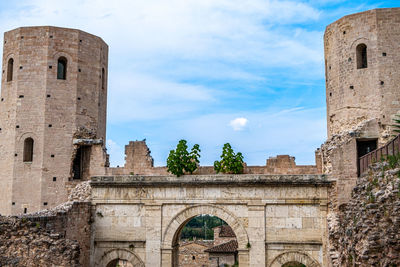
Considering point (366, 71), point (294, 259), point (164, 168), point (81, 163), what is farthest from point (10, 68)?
point (366, 71)

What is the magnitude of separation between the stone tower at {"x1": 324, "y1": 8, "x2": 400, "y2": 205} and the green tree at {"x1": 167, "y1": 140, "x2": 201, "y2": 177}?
16.1ft

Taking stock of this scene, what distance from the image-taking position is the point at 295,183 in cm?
1741

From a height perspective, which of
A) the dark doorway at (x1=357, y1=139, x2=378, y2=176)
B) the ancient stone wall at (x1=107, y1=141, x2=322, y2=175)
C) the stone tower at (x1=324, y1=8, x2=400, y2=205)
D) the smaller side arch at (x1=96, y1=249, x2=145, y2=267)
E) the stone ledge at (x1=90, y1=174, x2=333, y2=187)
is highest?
the stone tower at (x1=324, y1=8, x2=400, y2=205)

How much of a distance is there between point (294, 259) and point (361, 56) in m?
7.91

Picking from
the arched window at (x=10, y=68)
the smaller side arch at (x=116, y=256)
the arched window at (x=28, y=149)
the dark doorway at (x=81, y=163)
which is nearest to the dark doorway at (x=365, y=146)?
the smaller side arch at (x=116, y=256)

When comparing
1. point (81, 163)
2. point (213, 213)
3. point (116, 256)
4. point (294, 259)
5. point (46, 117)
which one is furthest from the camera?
point (81, 163)

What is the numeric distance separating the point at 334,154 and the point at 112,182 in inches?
317

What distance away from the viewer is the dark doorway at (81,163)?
20.5 metres

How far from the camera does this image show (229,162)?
1825cm

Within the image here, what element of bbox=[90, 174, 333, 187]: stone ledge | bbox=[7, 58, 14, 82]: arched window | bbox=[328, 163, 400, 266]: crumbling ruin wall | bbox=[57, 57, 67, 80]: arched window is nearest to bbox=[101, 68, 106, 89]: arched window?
bbox=[57, 57, 67, 80]: arched window

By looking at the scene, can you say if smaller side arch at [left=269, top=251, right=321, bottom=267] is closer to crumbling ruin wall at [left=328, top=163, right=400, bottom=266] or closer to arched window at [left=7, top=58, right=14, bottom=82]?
crumbling ruin wall at [left=328, top=163, right=400, bottom=266]

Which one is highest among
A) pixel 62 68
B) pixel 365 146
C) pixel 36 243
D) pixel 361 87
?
pixel 62 68

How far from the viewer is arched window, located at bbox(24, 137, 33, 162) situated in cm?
2003

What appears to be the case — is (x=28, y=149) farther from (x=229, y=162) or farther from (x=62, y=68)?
(x=229, y=162)
